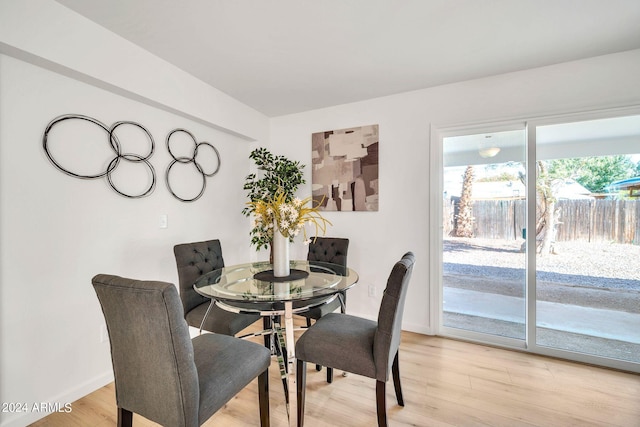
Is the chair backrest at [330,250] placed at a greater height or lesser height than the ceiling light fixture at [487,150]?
lesser

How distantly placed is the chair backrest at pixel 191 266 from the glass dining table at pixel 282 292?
192mm

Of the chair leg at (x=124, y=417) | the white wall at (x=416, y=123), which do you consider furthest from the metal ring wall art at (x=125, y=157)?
the chair leg at (x=124, y=417)

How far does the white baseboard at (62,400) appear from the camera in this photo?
1559 millimetres

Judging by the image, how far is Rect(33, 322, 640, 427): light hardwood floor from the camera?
5.38 ft

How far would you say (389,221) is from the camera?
115 inches

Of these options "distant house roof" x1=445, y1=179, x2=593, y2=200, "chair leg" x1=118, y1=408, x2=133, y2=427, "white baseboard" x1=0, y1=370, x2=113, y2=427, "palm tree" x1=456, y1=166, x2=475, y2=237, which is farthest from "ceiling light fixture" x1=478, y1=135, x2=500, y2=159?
"white baseboard" x1=0, y1=370, x2=113, y2=427

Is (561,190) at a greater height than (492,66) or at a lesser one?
lesser

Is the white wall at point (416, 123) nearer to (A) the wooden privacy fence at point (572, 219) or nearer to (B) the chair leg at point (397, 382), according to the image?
(A) the wooden privacy fence at point (572, 219)

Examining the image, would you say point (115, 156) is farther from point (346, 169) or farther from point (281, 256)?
point (346, 169)

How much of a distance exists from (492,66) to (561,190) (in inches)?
48.3

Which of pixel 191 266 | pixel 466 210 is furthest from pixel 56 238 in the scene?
pixel 466 210

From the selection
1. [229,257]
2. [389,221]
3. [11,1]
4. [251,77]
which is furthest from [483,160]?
[11,1]

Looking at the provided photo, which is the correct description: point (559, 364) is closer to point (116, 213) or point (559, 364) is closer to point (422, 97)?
point (422, 97)

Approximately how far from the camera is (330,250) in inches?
105
